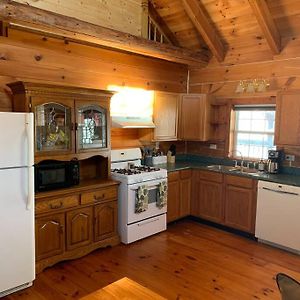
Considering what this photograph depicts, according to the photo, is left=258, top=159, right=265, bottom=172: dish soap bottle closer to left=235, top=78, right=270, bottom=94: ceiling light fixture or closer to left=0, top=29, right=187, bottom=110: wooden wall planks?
left=235, top=78, right=270, bottom=94: ceiling light fixture

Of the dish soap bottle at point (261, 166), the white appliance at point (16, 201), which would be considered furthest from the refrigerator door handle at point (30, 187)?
the dish soap bottle at point (261, 166)

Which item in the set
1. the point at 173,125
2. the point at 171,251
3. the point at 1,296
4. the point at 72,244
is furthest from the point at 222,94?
the point at 1,296

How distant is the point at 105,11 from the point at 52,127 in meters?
1.81

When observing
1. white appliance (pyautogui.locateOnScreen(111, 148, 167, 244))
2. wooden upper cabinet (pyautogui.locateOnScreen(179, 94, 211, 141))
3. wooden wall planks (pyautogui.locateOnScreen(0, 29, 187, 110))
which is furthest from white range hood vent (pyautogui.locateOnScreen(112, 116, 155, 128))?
wooden upper cabinet (pyautogui.locateOnScreen(179, 94, 211, 141))

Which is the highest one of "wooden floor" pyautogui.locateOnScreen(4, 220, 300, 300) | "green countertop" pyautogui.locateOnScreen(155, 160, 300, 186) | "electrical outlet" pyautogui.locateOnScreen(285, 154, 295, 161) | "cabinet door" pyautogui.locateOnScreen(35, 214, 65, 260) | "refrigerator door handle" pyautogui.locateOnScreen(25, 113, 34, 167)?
"refrigerator door handle" pyautogui.locateOnScreen(25, 113, 34, 167)

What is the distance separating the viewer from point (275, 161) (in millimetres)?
4465

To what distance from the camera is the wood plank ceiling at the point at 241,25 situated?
409 centimetres

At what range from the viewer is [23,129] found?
2.79 meters

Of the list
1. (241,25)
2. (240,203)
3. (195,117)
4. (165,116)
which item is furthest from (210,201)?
(241,25)

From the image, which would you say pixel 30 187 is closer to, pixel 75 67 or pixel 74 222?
pixel 74 222

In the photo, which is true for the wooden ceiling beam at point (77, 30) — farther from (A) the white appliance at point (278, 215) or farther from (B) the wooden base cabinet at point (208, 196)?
(A) the white appliance at point (278, 215)

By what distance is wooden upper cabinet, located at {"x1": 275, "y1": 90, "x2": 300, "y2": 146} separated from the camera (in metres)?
4.05

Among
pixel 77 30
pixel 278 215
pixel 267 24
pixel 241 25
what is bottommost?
pixel 278 215

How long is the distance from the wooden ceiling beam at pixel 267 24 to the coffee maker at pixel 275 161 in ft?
4.77
